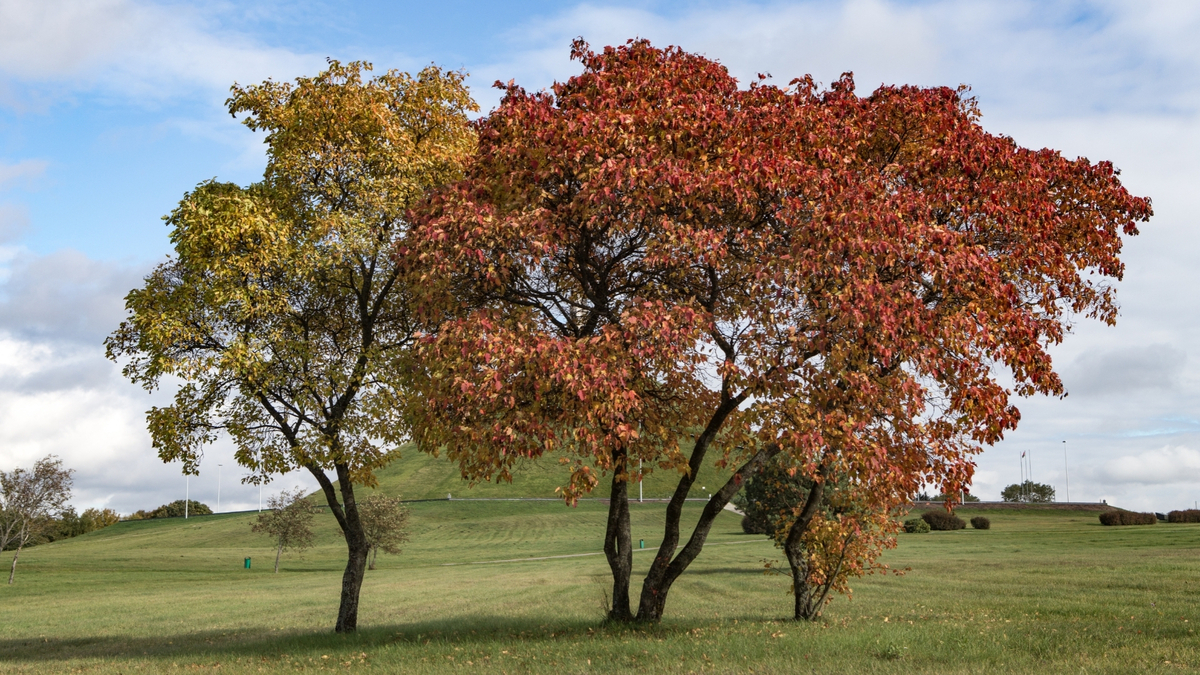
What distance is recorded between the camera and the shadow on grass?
59.0 feet

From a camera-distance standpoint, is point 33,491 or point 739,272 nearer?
point 739,272

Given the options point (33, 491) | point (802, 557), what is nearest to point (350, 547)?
point (802, 557)

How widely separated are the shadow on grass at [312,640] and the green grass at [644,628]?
11 cm

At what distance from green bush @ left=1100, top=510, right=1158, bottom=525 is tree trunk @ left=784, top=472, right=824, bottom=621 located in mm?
80663

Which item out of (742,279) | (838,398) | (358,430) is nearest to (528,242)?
(742,279)

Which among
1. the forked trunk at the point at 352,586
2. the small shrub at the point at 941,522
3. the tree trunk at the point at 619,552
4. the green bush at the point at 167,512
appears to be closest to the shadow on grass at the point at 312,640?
the forked trunk at the point at 352,586

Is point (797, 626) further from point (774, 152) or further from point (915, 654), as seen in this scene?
point (774, 152)

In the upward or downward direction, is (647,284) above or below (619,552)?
above

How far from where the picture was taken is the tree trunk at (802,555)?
20031mm

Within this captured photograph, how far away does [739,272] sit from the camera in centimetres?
1688

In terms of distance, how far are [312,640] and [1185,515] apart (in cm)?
9532

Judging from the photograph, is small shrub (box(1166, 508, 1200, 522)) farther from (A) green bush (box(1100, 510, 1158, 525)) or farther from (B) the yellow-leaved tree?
(B) the yellow-leaved tree

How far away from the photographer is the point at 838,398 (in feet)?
49.6

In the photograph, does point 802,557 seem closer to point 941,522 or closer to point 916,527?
point 916,527
